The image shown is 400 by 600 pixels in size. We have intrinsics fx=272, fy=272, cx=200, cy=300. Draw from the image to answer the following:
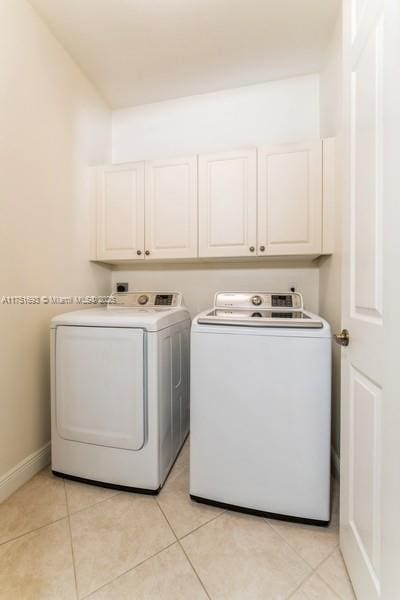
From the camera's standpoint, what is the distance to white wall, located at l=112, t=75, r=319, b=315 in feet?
6.81

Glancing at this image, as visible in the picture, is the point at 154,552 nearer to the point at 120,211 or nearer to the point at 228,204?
the point at 228,204

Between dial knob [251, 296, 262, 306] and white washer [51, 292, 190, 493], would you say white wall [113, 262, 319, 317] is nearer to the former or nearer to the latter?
dial knob [251, 296, 262, 306]

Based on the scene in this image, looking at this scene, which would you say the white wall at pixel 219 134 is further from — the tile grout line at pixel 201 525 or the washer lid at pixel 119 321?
the tile grout line at pixel 201 525

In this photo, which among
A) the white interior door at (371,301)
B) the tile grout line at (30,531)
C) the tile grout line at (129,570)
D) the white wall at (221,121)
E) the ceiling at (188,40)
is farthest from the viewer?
the white wall at (221,121)

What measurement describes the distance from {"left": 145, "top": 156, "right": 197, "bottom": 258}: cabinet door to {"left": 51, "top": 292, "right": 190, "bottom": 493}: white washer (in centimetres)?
62

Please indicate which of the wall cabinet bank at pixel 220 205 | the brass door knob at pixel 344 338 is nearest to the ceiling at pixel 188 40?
the wall cabinet bank at pixel 220 205

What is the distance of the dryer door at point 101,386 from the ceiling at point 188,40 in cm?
182

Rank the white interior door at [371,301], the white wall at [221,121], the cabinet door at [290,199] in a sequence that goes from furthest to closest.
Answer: the white wall at [221,121] → the cabinet door at [290,199] → the white interior door at [371,301]

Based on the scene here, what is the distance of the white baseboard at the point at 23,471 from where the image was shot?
1394 millimetres

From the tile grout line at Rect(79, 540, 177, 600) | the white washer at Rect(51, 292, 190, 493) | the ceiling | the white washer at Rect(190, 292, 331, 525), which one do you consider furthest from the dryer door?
the ceiling

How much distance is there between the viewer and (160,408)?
145 centimetres

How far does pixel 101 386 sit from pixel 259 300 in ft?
3.71

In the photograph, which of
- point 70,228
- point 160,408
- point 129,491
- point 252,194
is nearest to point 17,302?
point 70,228

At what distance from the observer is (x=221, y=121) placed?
2.20 metres
